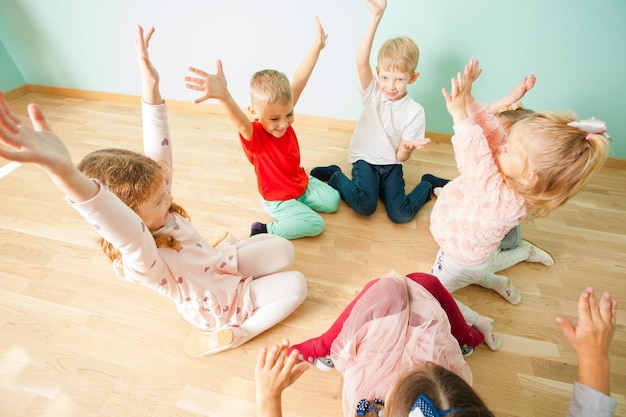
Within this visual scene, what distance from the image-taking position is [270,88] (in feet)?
3.69

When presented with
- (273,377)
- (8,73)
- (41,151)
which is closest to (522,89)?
(273,377)

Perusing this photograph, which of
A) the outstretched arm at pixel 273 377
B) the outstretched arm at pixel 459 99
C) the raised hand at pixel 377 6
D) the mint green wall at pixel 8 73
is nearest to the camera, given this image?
the outstretched arm at pixel 273 377

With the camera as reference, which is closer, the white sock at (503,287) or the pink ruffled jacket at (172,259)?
the pink ruffled jacket at (172,259)

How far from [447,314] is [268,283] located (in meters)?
0.54

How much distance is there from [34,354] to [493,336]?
56.4 inches

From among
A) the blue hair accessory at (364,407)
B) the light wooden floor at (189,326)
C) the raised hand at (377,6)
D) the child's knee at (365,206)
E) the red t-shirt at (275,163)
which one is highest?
the raised hand at (377,6)

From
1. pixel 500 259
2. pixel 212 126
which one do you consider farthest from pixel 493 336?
pixel 212 126

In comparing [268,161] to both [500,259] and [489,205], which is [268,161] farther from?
[500,259]

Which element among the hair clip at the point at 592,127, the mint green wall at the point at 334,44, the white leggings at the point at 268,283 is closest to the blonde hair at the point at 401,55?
the mint green wall at the point at 334,44

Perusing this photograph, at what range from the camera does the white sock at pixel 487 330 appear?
102 cm

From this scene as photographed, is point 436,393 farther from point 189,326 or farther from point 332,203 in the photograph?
point 332,203

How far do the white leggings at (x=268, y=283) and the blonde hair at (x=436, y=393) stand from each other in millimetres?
543

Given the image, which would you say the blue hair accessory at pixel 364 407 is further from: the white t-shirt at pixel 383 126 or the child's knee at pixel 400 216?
the white t-shirt at pixel 383 126

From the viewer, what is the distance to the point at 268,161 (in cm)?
131
